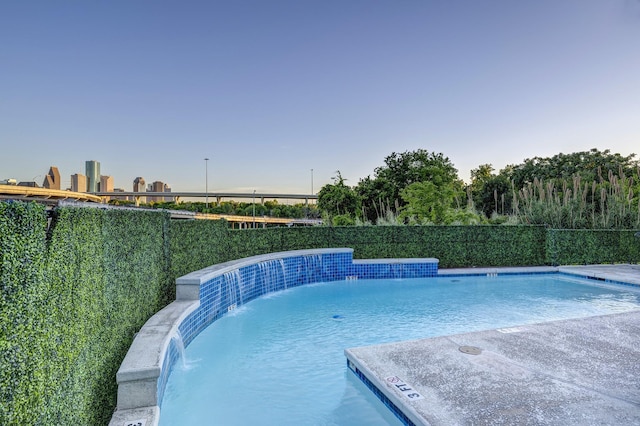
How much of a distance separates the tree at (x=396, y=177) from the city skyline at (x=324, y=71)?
23.4ft

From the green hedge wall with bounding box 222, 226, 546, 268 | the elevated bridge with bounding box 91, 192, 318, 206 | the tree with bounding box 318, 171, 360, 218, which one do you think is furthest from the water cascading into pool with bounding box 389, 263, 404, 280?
the elevated bridge with bounding box 91, 192, 318, 206

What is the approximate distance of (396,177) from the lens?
2756cm

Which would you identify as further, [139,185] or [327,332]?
[139,185]

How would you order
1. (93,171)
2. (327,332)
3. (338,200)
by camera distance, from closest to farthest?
(327,332)
(338,200)
(93,171)

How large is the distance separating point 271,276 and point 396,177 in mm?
20625

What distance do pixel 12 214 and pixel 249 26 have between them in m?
10.9

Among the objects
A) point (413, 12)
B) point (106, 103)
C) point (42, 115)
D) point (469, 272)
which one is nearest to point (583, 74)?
point (413, 12)

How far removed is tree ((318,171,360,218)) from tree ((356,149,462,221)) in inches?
213

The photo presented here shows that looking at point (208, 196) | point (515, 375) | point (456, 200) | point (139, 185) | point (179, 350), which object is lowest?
point (179, 350)

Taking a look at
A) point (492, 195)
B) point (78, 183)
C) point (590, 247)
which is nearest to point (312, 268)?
point (590, 247)

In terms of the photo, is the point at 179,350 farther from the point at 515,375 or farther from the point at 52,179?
the point at 52,179

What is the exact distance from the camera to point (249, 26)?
10898 mm

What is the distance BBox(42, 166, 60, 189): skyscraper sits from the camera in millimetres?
12298

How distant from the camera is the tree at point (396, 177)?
78.0 ft
